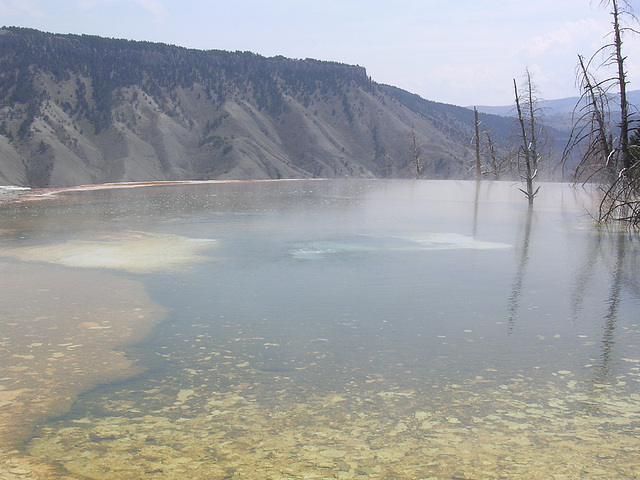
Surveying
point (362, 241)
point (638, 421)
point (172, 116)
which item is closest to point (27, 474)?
point (638, 421)

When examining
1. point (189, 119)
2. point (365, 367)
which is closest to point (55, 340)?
point (365, 367)

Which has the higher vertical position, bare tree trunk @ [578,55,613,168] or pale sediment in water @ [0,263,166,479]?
bare tree trunk @ [578,55,613,168]

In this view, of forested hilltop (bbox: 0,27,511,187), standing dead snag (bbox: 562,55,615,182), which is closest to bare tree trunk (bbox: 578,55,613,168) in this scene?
standing dead snag (bbox: 562,55,615,182)

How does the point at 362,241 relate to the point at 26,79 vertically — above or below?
below

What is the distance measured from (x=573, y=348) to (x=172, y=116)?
4273 inches

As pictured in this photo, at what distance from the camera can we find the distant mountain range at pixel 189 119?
3440 inches

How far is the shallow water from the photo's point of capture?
537 cm

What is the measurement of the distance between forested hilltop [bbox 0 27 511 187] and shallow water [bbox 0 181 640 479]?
6756 cm

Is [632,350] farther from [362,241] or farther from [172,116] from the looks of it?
[172,116]

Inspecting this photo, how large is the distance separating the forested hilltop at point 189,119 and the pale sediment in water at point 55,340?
6723cm

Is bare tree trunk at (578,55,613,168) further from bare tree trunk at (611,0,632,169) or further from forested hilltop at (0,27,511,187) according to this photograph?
forested hilltop at (0,27,511,187)

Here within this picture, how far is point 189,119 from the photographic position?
367ft

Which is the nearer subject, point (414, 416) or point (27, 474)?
point (27, 474)

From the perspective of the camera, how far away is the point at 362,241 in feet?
60.0
